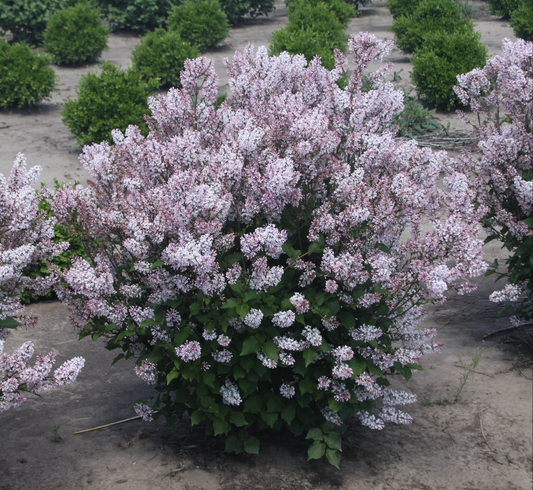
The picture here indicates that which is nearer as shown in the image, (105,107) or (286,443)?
(286,443)

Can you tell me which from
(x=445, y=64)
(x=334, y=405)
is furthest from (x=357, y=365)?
(x=445, y=64)

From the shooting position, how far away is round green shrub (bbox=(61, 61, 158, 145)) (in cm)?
888

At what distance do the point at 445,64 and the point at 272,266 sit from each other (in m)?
8.46

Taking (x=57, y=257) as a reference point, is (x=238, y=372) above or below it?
above

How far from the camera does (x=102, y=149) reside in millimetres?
3750

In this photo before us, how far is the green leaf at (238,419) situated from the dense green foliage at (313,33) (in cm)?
731

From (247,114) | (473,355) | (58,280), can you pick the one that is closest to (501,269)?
(473,355)

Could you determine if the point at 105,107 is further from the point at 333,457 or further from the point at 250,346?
the point at 333,457

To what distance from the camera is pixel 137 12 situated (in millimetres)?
17141

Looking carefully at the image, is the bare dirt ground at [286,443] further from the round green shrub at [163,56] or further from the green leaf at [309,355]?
the round green shrub at [163,56]

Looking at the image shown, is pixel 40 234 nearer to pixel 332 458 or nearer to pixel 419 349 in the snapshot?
pixel 332 458

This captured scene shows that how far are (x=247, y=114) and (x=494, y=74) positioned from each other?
2463 mm

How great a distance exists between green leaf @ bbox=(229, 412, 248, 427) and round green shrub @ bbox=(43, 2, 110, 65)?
12444 millimetres

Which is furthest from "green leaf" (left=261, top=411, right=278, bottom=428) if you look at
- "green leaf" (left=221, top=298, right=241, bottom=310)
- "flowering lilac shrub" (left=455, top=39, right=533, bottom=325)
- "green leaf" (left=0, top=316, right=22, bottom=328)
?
"flowering lilac shrub" (left=455, top=39, right=533, bottom=325)
